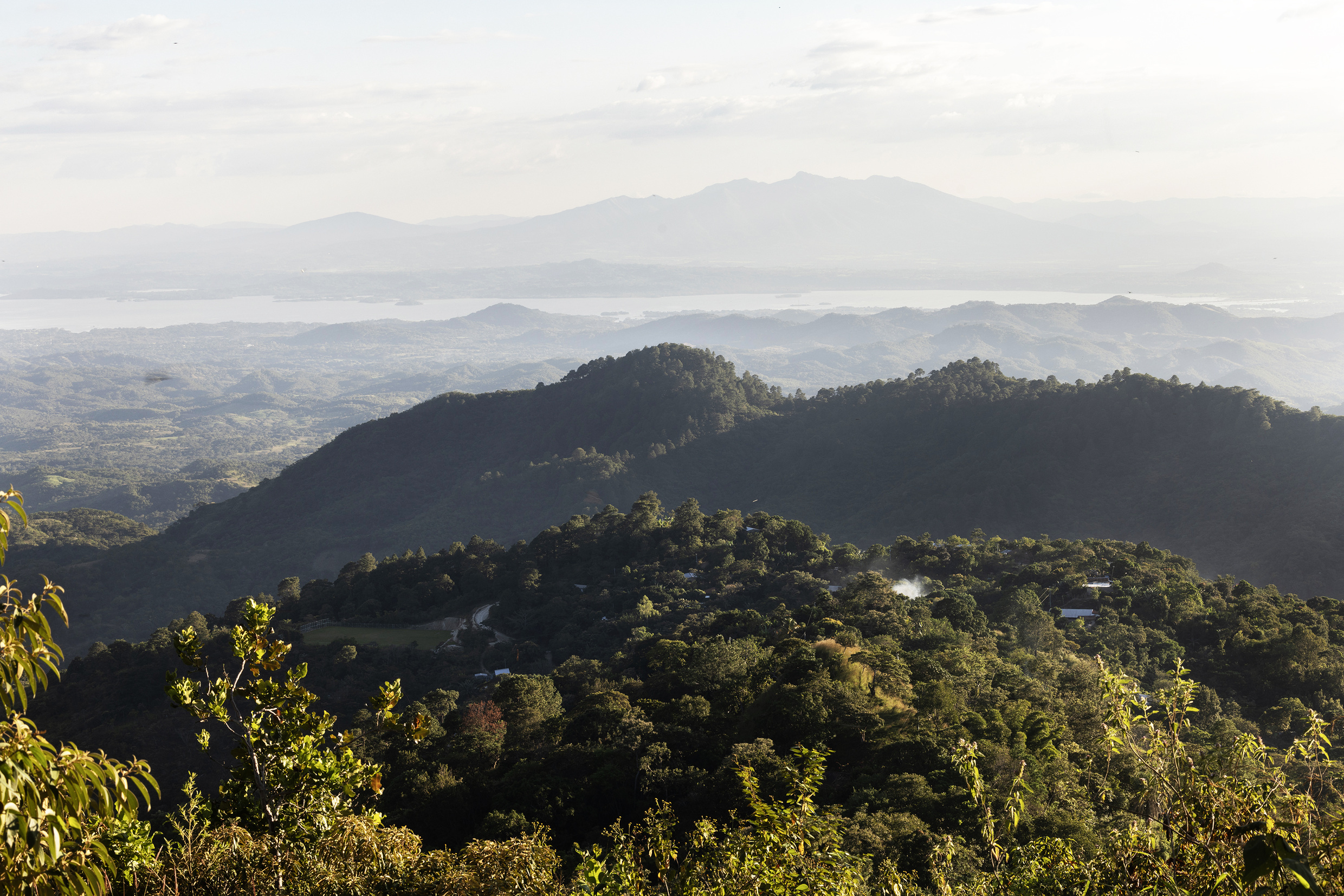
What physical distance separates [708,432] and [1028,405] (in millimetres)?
38598

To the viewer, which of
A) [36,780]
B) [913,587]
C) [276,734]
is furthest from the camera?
[913,587]

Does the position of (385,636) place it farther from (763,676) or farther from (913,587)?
(913,587)

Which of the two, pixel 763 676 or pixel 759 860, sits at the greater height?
pixel 759 860

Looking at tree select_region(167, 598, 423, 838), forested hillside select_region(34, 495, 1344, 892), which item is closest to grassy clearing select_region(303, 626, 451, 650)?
forested hillside select_region(34, 495, 1344, 892)

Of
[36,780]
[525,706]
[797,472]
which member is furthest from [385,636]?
[797,472]

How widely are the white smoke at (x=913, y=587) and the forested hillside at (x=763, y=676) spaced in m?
0.20

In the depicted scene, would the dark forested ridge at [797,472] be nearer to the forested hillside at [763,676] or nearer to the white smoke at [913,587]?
the forested hillside at [763,676]

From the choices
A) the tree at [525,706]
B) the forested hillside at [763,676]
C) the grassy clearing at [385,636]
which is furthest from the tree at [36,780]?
the grassy clearing at [385,636]

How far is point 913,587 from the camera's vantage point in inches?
1769

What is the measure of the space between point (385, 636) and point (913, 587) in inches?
1230

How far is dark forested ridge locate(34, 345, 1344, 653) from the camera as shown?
71.1 m

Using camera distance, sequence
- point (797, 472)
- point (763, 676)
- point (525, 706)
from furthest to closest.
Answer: point (797, 472) < point (525, 706) < point (763, 676)

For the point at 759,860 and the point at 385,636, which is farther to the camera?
the point at 385,636

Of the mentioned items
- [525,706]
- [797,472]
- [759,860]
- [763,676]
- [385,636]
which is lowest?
[385,636]
